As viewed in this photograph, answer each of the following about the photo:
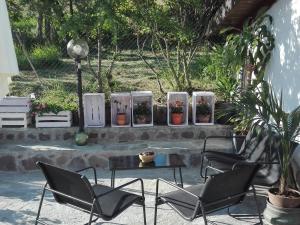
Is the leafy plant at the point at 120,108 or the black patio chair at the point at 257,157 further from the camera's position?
the leafy plant at the point at 120,108

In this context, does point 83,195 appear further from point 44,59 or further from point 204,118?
point 44,59

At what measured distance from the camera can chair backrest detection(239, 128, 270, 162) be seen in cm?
483

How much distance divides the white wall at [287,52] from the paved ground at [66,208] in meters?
1.14

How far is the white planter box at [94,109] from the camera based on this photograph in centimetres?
657

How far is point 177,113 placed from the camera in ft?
21.8

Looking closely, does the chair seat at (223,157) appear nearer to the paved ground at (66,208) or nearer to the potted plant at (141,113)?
the paved ground at (66,208)

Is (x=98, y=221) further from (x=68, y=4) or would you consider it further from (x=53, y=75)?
(x=53, y=75)

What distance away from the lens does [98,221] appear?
4.23 meters

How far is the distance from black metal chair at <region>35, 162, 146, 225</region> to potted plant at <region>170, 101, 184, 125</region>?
2961mm

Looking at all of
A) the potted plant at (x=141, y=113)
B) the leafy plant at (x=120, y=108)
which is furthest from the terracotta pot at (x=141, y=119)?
the leafy plant at (x=120, y=108)

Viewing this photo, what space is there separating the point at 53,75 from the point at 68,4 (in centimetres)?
181

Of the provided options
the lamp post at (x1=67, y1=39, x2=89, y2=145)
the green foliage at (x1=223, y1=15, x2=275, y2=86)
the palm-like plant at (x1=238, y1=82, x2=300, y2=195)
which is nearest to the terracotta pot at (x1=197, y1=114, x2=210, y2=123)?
the green foliage at (x1=223, y1=15, x2=275, y2=86)

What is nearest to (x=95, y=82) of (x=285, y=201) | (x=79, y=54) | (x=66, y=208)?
(x=79, y=54)

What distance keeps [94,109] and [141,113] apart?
69 cm
